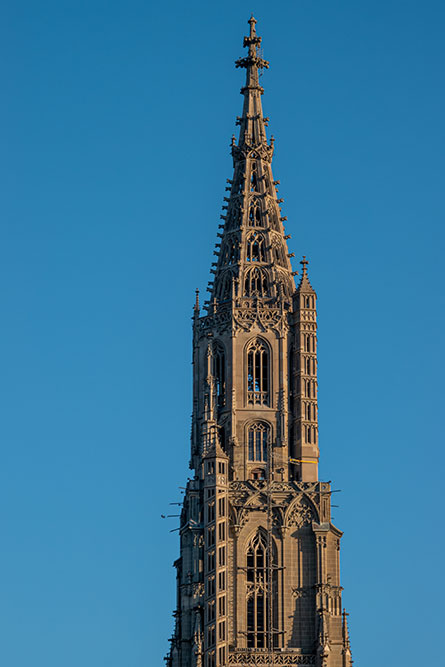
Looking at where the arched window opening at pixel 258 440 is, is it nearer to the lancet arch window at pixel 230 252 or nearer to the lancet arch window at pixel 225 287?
the lancet arch window at pixel 225 287

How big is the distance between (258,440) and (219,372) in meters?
Result: 6.29

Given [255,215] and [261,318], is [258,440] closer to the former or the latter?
[261,318]

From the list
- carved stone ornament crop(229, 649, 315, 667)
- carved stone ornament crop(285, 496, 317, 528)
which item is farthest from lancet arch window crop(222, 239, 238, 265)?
carved stone ornament crop(229, 649, 315, 667)

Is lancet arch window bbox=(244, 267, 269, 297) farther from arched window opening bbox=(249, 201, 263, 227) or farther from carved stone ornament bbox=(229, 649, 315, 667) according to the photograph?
carved stone ornament bbox=(229, 649, 315, 667)

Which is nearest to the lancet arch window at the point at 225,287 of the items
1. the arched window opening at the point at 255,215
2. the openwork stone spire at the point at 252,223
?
the openwork stone spire at the point at 252,223

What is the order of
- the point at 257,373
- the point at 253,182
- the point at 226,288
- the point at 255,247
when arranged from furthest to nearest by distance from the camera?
the point at 253,182 → the point at 255,247 → the point at 226,288 → the point at 257,373

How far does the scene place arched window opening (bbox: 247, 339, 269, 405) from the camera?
5645 inches

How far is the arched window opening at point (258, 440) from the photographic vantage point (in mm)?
141875

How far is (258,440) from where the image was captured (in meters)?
142

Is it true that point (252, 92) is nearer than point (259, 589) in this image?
No

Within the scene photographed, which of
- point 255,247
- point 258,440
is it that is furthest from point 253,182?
point 258,440

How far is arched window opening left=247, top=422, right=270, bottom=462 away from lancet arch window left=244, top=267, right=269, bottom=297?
10891mm

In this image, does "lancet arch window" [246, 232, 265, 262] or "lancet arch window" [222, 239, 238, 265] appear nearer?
"lancet arch window" [246, 232, 265, 262]

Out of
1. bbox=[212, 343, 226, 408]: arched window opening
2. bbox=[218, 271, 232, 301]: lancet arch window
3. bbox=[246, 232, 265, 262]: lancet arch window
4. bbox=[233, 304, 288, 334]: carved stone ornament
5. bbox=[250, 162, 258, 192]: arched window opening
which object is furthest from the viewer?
bbox=[250, 162, 258, 192]: arched window opening
